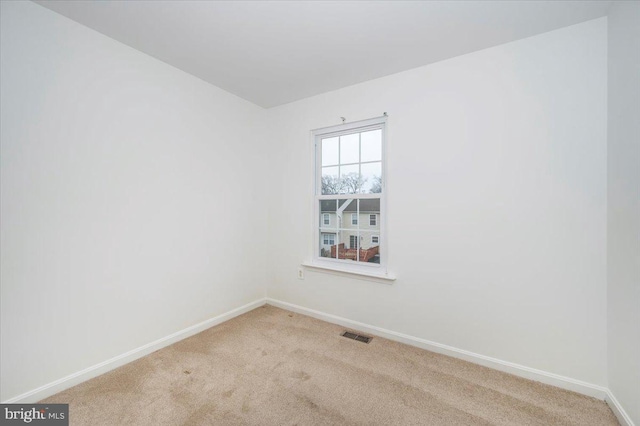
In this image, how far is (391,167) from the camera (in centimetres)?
254

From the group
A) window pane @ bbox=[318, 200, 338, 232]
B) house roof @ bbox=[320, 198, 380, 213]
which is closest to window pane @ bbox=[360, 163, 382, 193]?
house roof @ bbox=[320, 198, 380, 213]

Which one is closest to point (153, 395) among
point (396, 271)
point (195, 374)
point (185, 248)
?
point (195, 374)

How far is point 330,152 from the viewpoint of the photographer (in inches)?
121

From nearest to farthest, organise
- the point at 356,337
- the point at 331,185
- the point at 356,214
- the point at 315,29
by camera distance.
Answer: the point at 315,29
the point at 356,337
the point at 356,214
the point at 331,185

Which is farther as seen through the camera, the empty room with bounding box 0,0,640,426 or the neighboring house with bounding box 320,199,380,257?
the neighboring house with bounding box 320,199,380,257

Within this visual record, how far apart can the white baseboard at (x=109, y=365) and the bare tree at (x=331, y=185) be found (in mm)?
1788

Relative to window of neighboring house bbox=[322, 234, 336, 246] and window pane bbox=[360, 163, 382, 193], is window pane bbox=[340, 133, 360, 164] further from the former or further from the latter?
window of neighboring house bbox=[322, 234, 336, 246]

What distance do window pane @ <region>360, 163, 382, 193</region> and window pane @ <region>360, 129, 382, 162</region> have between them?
0.07 metres

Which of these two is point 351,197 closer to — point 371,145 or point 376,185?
point 376,185

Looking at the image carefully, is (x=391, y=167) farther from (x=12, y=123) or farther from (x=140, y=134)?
(x=12, y=123)

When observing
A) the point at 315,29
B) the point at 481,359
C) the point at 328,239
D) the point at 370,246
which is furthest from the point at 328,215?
the point at 481,359

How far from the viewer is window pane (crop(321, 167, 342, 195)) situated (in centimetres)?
301

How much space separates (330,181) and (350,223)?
0.55 m

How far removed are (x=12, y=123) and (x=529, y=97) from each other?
3.51m
